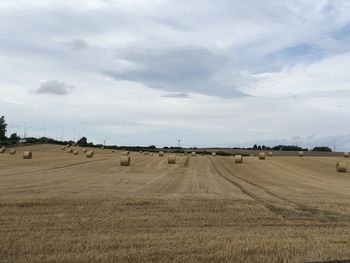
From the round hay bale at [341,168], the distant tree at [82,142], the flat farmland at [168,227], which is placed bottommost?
the flat farmland at [168,227]

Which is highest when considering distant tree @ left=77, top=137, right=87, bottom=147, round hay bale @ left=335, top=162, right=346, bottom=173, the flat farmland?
distant tree @ left=77, top=137, right=87, bottom=147

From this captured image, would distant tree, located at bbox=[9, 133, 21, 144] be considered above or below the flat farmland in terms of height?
above

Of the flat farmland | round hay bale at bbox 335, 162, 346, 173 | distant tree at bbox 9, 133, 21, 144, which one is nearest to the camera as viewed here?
the flat farmland

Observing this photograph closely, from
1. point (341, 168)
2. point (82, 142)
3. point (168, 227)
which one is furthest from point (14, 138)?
point (168, 227)

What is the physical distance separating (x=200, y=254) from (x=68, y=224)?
14.1ft

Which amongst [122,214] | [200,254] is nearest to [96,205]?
[122,214]

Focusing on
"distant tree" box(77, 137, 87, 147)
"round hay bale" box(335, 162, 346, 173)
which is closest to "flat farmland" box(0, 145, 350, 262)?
"round hay bale" box(335, 162, 346, 173)

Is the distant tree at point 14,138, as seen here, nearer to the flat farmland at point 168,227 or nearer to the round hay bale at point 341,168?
the round hay bale at point 341,168

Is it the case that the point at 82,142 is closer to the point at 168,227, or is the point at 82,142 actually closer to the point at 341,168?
the point at 341,168

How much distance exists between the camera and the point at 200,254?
1000cm

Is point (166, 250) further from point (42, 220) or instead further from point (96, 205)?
point (96, 205)

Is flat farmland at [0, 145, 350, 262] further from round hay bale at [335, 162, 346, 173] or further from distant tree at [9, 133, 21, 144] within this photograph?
distant tree at [9, 133, 21, 144]

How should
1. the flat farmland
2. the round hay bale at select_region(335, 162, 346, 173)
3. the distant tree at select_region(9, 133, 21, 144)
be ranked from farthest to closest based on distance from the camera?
the distant tree at select_region(9, 133, 21, 144) → the round hay bale at select_region(335, 162, 346, 173) → the flat farmland

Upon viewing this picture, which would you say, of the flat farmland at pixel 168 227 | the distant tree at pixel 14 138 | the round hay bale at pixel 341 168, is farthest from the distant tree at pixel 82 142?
the flat farmland at pixel 168 227
